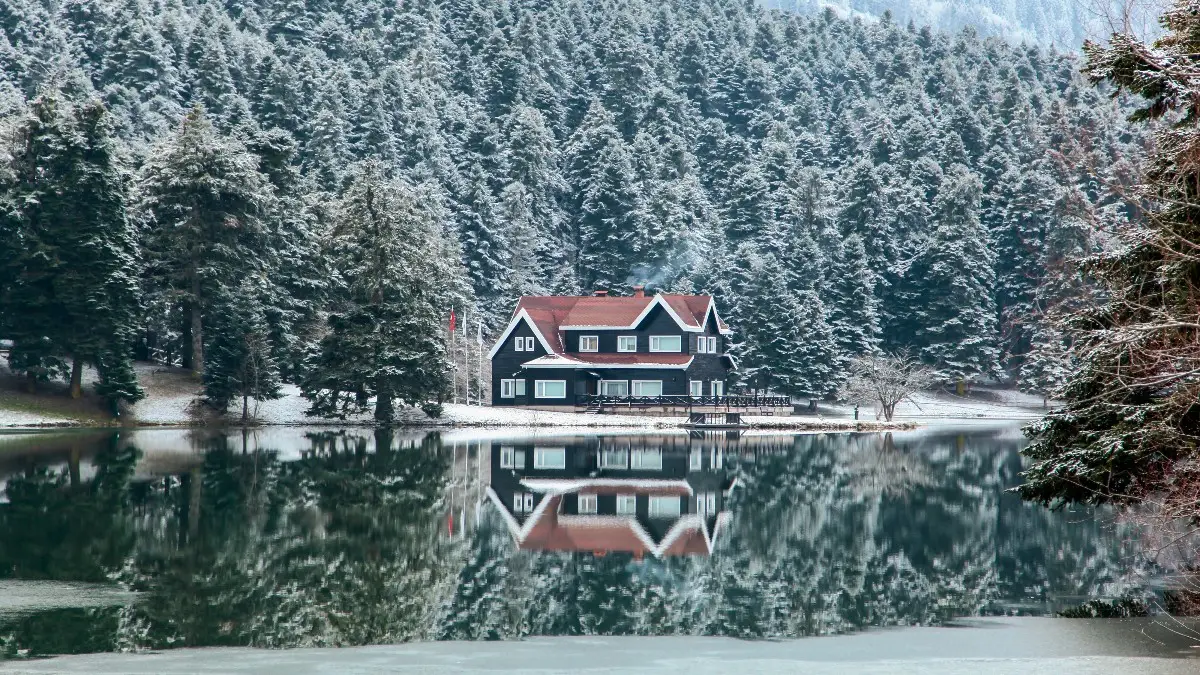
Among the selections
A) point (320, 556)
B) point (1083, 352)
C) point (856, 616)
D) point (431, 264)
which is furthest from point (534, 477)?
point (431, 264)

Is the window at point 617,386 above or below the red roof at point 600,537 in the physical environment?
above

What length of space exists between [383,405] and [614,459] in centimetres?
2281

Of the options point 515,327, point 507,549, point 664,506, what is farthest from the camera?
point 515,327

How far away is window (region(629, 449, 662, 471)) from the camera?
1818 inches

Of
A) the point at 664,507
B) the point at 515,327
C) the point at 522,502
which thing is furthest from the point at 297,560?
the point at 515,327

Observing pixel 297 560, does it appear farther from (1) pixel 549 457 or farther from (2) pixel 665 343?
(2) pixel 665 343

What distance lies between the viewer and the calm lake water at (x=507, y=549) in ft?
65.0

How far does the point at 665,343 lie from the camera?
8075 centimetres

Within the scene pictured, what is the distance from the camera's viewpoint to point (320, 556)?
25938 millimetres

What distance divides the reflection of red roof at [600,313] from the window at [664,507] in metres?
44.0

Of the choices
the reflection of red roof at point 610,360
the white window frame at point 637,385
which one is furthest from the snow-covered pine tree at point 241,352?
the white window frame at point 637,385

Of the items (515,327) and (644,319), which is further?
(515,327)

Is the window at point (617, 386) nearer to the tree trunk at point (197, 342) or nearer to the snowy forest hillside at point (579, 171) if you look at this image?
the snowy forest hillside at point (579, 171)

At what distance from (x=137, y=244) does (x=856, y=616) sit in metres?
56.6
